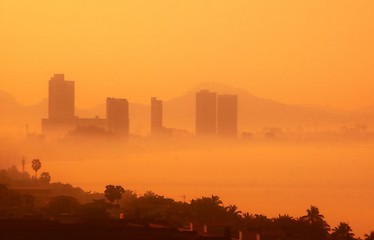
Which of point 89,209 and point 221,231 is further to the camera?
point 89,209

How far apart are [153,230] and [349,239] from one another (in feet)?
352

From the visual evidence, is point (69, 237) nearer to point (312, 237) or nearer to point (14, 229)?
point (14, 229)

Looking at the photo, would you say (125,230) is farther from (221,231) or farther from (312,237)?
(312,237)

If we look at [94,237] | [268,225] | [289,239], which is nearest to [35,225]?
[94,237]

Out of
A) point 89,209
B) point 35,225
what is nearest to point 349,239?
point 89,209

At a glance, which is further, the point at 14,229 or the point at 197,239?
the point at 14,229

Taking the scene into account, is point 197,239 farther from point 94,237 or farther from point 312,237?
point 312,237

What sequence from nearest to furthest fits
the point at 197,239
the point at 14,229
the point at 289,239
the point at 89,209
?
the point at 197,239, the point at 14,229, the point at 289,239, the point at 89,209

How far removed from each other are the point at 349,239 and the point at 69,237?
115325 millimetres

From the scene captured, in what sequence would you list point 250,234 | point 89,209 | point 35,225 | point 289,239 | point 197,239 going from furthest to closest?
point 89,209 < point 289,239 < point 250,234 < point 35,225 < point 197,239

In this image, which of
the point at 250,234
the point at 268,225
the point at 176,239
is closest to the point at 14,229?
the point at 176,239

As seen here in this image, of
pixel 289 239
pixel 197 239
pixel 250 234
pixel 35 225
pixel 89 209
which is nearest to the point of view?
pixel 197 239

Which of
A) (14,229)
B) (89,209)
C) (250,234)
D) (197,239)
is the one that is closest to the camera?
(197,239)

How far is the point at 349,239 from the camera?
199500mm
